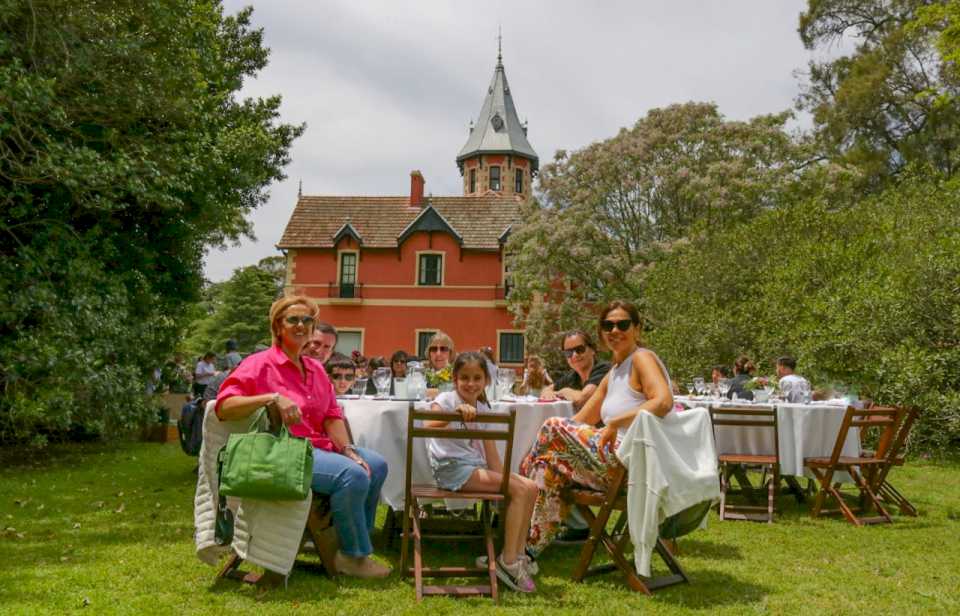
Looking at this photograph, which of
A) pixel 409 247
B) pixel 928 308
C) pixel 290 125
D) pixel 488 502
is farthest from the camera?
pixel 409 247

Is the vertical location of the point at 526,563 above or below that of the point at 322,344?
below

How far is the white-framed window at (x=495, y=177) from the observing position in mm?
54125

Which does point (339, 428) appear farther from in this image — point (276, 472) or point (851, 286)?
point (851, 286)

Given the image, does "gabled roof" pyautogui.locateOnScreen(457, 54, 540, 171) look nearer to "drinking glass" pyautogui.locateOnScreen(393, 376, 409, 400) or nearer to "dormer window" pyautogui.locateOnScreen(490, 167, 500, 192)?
"dormer window" pyautogui.locateOnScreen(490, 167, 500, 192)

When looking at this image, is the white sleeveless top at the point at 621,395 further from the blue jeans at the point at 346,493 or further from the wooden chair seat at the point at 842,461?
the wooden chair seat at the point at 842,461

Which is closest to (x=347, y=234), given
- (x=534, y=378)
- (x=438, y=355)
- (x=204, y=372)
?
(x=204, y=372)

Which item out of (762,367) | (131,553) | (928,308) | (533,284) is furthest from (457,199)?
(131,553)

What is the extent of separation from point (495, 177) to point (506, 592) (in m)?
51.2

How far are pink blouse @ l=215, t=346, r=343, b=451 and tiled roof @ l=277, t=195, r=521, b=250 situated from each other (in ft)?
95.0

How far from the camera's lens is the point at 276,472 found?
12.7ft

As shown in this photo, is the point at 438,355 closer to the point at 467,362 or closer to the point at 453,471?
the point at 467,362

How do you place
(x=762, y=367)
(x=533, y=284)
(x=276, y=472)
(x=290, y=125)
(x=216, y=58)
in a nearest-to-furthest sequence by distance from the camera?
(x=276, y=472)
(x=216, y=58)
(x=762, y=367)
(x=290, y=125)
(x=533, y=284)

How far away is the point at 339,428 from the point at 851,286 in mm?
11085

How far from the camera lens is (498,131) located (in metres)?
54.8
